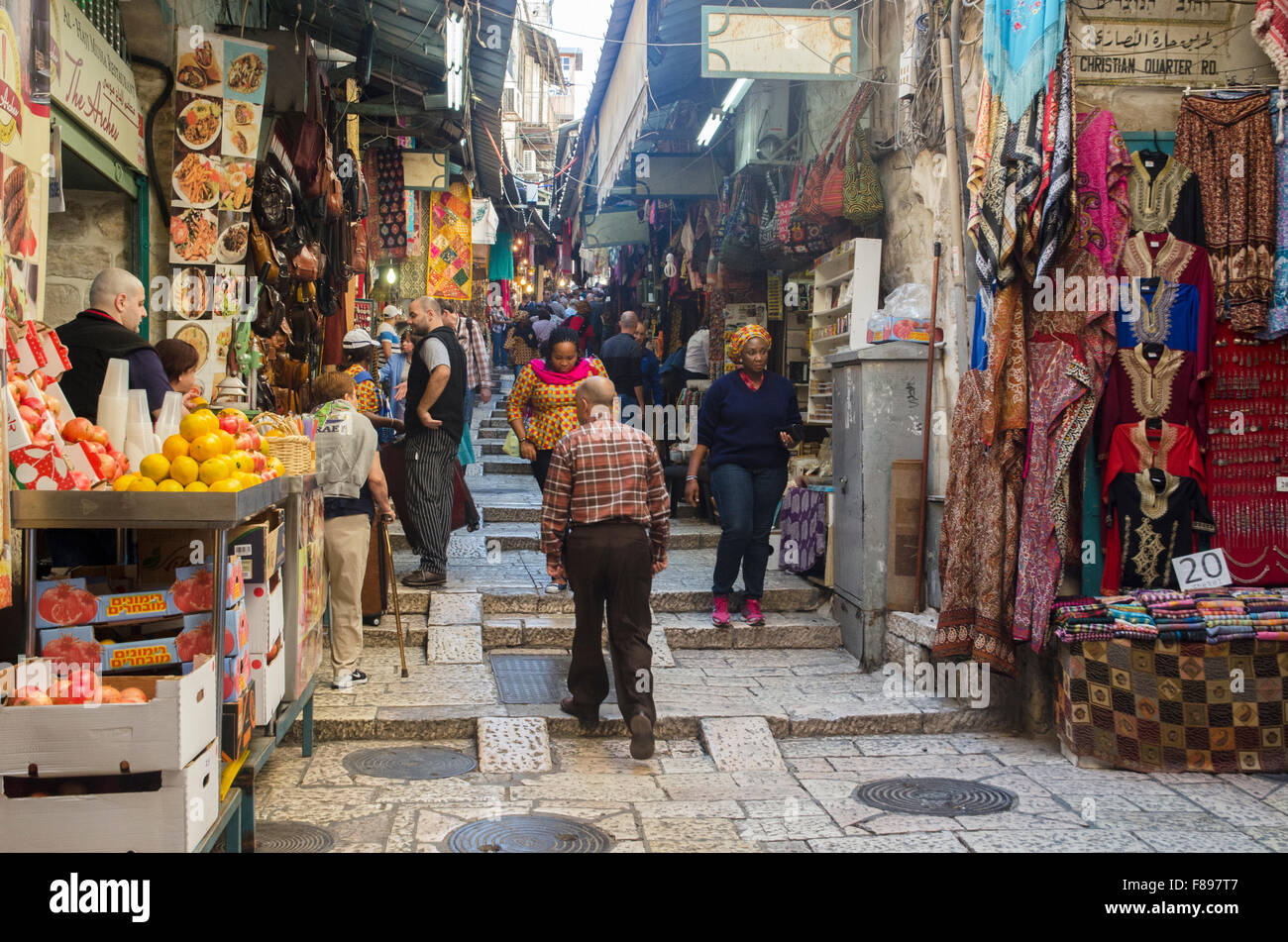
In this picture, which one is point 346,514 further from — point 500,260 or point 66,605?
point 500,260

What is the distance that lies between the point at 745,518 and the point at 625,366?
6089 millimetres

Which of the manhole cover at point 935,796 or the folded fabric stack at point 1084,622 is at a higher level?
the folded fabric stack at point 1084,622

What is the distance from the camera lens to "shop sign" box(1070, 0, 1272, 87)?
20.3 feet

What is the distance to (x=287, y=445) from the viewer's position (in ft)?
17.3

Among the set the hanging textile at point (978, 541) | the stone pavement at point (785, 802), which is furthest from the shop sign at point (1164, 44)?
the stone pavement at point (785, 802)

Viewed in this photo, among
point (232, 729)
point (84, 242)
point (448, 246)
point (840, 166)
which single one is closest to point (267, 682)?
point (232, 729)

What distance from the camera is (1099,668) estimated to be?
5770 millimetres

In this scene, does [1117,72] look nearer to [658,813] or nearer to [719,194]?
[658,813]

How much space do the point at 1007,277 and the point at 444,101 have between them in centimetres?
729

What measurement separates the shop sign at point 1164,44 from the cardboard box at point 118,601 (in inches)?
205

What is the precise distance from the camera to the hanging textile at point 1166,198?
6.02 meters

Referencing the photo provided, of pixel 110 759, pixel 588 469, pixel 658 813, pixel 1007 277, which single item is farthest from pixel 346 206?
pixel 110 759

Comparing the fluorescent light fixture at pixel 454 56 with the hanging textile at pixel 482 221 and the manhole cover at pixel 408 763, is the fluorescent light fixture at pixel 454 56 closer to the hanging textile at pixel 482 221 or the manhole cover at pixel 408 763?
the manhole cover at pixel 408 763

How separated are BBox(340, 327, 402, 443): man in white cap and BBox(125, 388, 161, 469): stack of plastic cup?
4265mm
